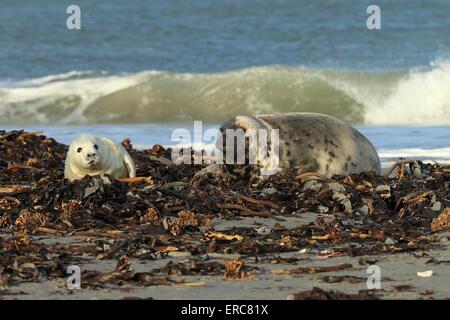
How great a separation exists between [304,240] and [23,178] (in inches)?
125

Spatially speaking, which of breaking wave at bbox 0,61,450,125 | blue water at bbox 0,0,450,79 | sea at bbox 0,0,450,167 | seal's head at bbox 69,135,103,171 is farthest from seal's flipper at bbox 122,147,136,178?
blue water at bbox 0,0,450,79

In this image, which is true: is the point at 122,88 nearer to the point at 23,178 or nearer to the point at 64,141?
the point at 64,141

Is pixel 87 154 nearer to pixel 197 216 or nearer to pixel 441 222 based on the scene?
pixel 197 216

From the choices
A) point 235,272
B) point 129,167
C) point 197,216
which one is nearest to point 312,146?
point 129,167

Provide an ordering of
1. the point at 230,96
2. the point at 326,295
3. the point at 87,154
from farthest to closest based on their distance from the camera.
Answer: the point at 230,96
the point at 87,154
the point at 326,295

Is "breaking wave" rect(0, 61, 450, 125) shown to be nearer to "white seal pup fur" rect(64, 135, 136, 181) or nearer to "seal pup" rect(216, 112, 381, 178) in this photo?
"seal pup" rect(216, 112, 381, 178)

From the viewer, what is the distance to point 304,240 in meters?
5.21

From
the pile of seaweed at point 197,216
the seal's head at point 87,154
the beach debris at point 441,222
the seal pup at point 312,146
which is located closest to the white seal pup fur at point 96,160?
the seal's head at point 87,154

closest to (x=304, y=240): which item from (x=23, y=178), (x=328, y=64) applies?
(x=23, y=178)

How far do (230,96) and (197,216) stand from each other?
10.7 metres

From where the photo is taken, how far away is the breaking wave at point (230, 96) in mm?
15312

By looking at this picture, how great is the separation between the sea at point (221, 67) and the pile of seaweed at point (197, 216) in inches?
95.0

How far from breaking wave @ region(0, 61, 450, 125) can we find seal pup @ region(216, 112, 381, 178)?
634cm

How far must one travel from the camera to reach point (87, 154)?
7059 millimetres
